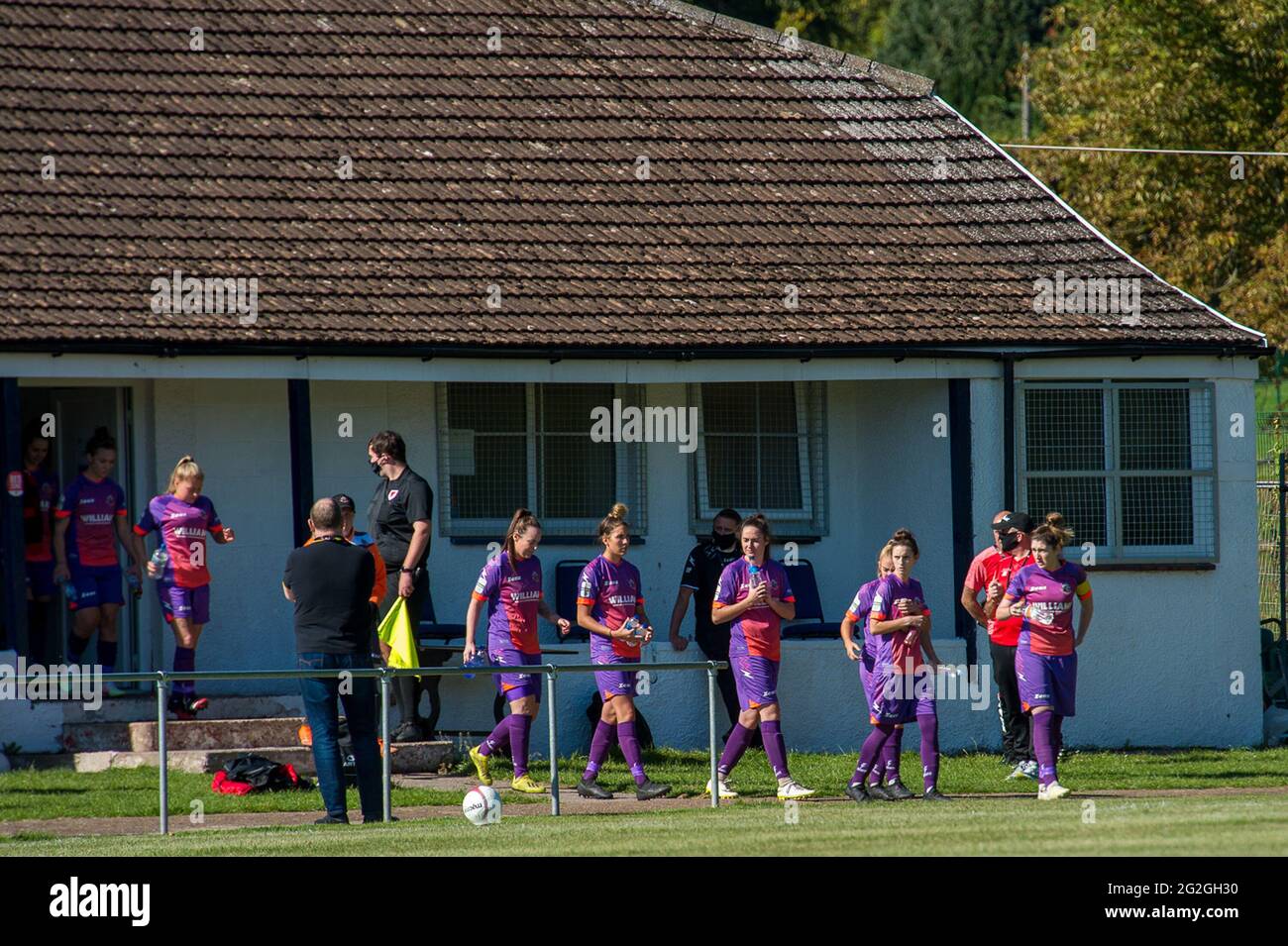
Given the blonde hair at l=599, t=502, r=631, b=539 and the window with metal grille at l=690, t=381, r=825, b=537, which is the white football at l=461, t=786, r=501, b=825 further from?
the window with metal grille at l=690, t=381, r=825, b=537

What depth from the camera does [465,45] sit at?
59.5 feet

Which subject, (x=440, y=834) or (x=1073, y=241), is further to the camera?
(x=1073, y=241)

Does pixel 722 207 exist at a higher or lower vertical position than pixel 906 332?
higher

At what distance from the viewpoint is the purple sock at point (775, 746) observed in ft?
42.4

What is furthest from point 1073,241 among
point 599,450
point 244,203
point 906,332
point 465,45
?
point 244,203

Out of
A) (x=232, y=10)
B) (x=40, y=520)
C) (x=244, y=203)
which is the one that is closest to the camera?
(x=40, y=520)

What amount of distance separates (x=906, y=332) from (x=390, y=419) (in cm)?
422

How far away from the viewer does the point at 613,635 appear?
43.2ft

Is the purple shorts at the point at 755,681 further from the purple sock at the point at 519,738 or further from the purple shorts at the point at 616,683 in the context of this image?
the purple sock at the point at 519,738

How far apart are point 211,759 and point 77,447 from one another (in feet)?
11.4

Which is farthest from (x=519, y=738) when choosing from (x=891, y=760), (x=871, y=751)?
(x=891, y=760)

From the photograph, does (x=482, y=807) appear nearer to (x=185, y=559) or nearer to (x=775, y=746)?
(x=775, y=746)

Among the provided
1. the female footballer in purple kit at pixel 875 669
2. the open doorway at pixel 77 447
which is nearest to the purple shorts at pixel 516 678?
the female footballer in purple kit at pixel 875 669

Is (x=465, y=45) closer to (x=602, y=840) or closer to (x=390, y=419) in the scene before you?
(x=390, y=419)
